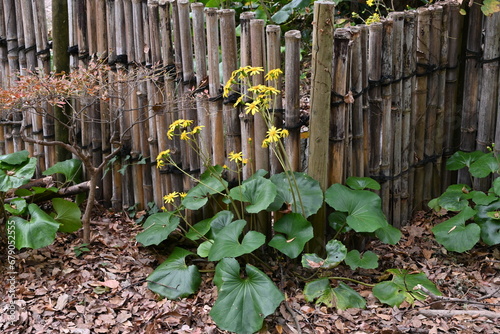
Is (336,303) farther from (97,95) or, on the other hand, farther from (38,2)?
(38,2)

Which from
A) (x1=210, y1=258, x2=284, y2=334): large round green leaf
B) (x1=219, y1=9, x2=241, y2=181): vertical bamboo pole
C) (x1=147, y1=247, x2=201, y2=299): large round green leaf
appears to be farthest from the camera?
(x1=219, y1=9, x2=241, y2=181): vertical bamboo pole

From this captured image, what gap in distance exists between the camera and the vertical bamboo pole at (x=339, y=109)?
350 cm

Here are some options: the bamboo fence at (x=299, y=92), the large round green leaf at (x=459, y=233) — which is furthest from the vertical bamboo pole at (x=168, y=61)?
the large round green leaf at (x=459, y=233)

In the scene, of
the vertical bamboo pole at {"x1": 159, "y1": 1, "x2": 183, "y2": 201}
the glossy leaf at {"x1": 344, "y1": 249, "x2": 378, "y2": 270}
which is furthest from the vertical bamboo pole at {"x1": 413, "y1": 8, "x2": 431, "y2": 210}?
the vertical bamboo pole at {"x1": 159, "y1": 1, "x2": 183, "y2": 201}

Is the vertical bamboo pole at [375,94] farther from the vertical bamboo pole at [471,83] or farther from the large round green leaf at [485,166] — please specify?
Answer: the vertical bamboo pole at [471,83]

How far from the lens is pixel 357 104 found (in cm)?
373

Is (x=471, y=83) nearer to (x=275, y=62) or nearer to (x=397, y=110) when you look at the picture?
(x=397, y=110)

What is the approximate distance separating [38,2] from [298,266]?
2.82 m

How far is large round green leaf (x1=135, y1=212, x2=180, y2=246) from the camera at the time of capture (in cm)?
371

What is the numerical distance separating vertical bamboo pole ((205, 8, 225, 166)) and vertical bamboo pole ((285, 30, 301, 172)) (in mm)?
468

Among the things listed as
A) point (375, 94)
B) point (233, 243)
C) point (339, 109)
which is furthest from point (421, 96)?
point (233, 243)

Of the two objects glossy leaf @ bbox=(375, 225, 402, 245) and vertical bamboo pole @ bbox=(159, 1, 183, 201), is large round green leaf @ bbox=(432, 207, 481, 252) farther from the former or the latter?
vertical bamboo pole @ bbox=(159, 1, 183, 201)

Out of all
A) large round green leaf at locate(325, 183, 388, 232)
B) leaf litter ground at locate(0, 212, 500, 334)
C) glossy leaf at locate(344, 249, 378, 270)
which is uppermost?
large round green leaf at locate(325, 183, 388, 232)

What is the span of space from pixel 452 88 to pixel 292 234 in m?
1.75
